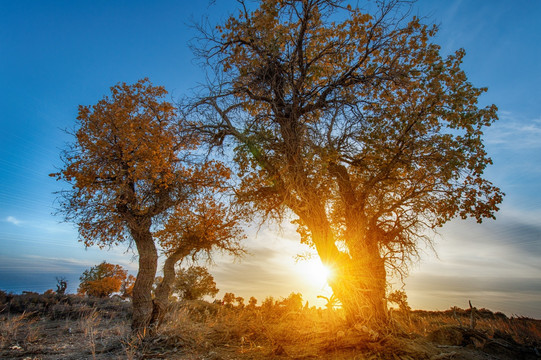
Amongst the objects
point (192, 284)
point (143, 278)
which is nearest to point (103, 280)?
point (192, 284)

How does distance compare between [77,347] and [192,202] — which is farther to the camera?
[192,202]

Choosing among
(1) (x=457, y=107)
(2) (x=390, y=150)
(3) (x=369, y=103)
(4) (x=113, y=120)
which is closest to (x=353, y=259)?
(2) (x=390, y=150)

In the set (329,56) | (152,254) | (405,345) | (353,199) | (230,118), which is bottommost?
(405,345)

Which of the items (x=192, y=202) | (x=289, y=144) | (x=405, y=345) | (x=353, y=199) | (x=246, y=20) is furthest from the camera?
(x=192, y=202)

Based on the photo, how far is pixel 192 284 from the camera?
97.4ft

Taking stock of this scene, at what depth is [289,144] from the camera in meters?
7.14

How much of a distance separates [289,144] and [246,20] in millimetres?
3917

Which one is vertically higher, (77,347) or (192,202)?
(192,202)

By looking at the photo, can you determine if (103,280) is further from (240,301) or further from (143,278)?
(143,278)

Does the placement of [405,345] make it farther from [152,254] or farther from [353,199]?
[152,254]

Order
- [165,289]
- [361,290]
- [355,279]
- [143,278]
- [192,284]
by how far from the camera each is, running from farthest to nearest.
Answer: [192,284], [165,289], [143,278], [355,279], [361,290]

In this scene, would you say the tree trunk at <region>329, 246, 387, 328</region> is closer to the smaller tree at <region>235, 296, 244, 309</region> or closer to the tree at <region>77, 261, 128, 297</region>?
the smaller tree at <region>235, 296, 244, 309</region>

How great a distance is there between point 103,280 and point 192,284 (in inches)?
783

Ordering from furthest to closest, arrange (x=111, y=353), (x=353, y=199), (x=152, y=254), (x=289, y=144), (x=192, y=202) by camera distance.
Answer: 1. (x=192, y=202)
2. (x=152, y=254)
3. (x=353, y=199)
4. (x=289, y=144)
5. (x=111, y=353)
